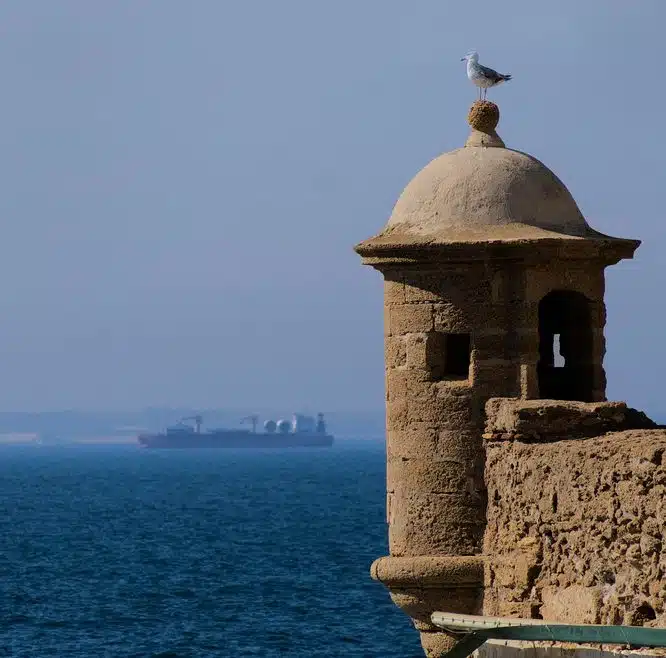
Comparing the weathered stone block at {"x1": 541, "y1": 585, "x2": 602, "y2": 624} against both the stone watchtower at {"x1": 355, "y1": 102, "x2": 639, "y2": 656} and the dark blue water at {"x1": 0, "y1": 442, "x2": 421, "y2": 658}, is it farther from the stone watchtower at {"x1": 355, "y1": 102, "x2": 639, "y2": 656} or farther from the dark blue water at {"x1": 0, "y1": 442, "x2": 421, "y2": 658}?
the dark blue water at {"x1": 0, "y1": 442, "x2": 421, "y2": 658}

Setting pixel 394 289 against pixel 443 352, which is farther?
pixel 394 289

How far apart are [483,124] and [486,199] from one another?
2.81ft

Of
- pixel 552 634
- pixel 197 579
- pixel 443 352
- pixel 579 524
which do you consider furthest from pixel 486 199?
pixel 197 579

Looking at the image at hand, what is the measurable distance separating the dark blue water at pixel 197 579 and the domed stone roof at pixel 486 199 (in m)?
22.1

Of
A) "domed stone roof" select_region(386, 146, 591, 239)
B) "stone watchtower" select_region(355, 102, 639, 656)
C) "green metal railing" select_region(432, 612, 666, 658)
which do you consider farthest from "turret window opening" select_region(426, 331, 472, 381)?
"green metal railing" select_region(432, 612, 666, 658)

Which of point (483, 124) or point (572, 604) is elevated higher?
point (483, 124)

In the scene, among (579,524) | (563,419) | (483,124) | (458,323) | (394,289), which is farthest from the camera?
(483,124)

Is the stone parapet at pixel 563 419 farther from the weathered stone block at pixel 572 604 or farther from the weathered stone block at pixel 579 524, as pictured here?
the weathered stone block at pixel 572 604

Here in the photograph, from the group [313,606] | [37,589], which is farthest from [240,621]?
[37,589]

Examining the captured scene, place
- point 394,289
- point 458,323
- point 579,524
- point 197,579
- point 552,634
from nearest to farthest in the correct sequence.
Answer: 1. point 552,634
2. point 579,524
3. point 458,323
4. point 394,289
5. point 197,579

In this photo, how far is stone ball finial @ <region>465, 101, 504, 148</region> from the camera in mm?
12414

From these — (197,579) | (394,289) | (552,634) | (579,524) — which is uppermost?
(394,289)

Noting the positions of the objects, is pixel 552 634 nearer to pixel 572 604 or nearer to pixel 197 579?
pixel 572 604

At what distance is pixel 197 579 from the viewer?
4953 cm
